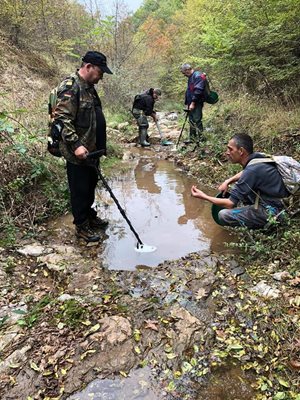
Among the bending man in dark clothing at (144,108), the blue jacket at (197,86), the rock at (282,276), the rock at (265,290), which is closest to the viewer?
the rock at (265,290)

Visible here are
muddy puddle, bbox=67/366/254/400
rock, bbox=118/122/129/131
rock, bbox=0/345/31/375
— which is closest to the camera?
muddy puddle, bbox=67/366/254/400

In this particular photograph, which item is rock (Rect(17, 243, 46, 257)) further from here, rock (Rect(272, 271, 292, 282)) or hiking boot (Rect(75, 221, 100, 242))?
rock (Rect(272, 271, 292, 282))

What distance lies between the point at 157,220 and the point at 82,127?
193 cm

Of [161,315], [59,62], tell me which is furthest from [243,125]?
[59,62]

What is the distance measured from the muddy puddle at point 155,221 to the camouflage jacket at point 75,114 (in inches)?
48.5

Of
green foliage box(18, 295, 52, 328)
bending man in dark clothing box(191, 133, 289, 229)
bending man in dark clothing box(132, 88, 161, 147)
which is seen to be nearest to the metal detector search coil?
bending man in dark clothing box(191, 133, 289, 229)

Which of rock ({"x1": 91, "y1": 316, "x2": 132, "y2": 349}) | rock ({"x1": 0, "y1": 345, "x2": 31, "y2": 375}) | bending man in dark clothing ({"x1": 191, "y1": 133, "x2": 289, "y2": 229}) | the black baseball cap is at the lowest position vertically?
rock ({"x1": 91, "y1": 316, "x2": 132, "y2": 349})

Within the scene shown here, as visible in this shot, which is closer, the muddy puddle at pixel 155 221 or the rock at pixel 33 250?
the rock at pixel 33 250

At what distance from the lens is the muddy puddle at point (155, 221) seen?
4215 millimetres

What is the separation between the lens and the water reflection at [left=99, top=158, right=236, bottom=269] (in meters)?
4.22

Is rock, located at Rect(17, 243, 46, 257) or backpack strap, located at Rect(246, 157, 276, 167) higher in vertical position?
backpack strap, located at Rect(246, 157, 276, 167)

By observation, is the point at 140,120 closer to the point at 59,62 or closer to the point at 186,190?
the point at 186,190

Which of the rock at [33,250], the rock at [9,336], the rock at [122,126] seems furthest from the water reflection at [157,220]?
the rock at [122,126]

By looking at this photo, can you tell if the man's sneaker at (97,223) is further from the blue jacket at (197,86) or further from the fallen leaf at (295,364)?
the blue jacket at (197,86)
